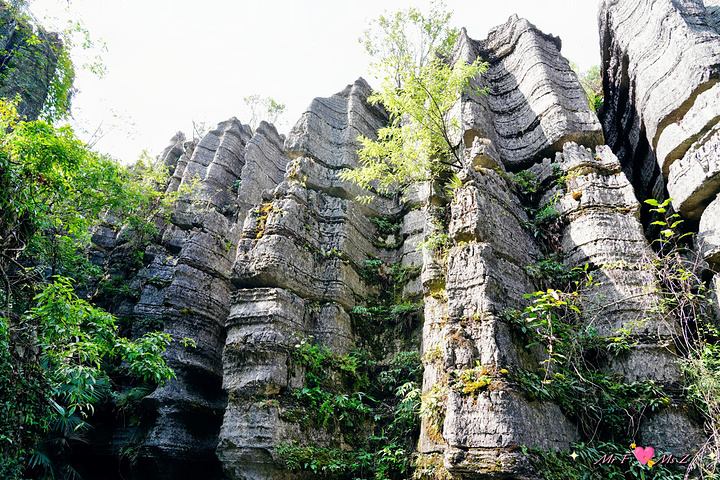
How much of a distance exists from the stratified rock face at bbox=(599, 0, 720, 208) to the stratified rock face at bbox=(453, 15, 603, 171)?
928 mm

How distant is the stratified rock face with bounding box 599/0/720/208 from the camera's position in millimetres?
6547

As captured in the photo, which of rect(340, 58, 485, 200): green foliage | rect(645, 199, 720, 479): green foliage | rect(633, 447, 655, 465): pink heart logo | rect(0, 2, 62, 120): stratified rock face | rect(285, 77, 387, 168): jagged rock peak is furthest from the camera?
rect(0, 2, 62, 120): stratified rock face

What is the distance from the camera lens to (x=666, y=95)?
7434 mm

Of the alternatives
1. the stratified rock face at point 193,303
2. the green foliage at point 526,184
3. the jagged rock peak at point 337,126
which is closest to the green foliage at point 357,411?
the stratified rock face at point 193,303

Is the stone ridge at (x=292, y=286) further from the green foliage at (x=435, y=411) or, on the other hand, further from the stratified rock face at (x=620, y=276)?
the stratified rock face at (x=620, y=276)

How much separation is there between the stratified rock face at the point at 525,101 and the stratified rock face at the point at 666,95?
3.04 feet

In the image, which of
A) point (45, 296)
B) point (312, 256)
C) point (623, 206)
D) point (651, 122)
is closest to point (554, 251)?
point (623, 206)

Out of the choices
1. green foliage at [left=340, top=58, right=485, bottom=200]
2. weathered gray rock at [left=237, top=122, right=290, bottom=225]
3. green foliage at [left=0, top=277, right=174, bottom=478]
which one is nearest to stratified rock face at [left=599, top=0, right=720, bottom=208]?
green foliage at [left=340, top=58, right=485, bottom=200]

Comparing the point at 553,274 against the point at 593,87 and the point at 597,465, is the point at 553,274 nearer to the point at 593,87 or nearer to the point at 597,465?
the point at 597,465

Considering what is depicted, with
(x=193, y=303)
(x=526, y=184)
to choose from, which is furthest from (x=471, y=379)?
(x=193, y=303)

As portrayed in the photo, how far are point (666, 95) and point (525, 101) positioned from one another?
359 centimetres

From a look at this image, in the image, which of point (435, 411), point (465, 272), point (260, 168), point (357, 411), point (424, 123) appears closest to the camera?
point (435, 411)

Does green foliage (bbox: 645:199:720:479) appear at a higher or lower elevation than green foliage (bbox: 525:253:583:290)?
lower

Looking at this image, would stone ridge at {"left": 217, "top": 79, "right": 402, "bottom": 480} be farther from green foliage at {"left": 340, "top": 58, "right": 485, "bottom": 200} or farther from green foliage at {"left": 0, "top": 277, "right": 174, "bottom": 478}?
green foliage at {"left": 0, "top": 277, "right": 174, "bottom": 478}
